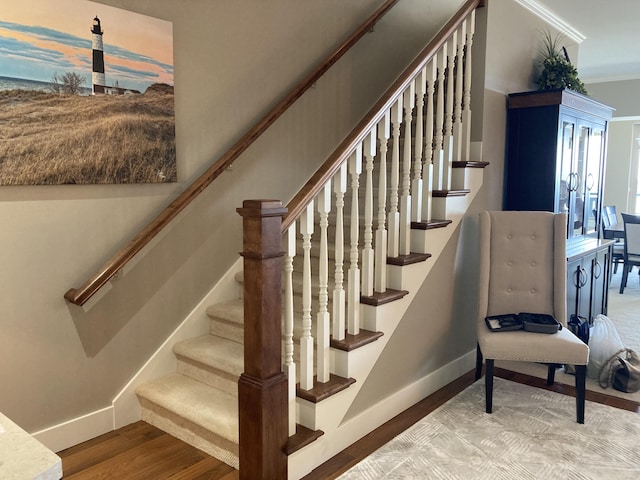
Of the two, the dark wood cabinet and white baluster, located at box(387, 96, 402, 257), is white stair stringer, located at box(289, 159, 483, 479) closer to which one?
white baluster, located at box(387, 96, 402, 257)

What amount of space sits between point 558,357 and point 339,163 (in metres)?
1.60

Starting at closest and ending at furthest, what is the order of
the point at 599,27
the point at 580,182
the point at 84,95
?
1. the point at 84,95
2. the point at 580,182
3. the point at 599,27

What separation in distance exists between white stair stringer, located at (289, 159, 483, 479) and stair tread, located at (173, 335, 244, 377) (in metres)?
0.48

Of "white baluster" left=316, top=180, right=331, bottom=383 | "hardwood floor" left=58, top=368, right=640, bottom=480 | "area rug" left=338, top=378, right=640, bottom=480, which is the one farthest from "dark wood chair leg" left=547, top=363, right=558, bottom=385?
"white baluster" left=316, top=180, right=331, bottom=383

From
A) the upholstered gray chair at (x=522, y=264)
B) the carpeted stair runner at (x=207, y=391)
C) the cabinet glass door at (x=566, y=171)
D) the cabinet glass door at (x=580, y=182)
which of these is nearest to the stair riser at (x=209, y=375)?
the carpeted stair runner at (x=207, y=391)

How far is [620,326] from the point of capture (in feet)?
14.8

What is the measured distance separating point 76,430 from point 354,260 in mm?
1558

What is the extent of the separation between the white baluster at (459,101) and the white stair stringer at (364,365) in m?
0.30

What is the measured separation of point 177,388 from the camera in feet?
8.68

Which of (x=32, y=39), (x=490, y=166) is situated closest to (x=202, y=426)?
(x=32, y=39)

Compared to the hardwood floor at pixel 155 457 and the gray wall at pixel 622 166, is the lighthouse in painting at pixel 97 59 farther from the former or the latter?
the gray wall at pixel 622 166

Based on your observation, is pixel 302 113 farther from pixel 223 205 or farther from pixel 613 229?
pixel 613 229

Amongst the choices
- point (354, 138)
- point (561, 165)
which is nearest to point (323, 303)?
point (354, 138)

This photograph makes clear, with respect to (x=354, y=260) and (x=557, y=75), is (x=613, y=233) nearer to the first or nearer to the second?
(x=557, y=75)
